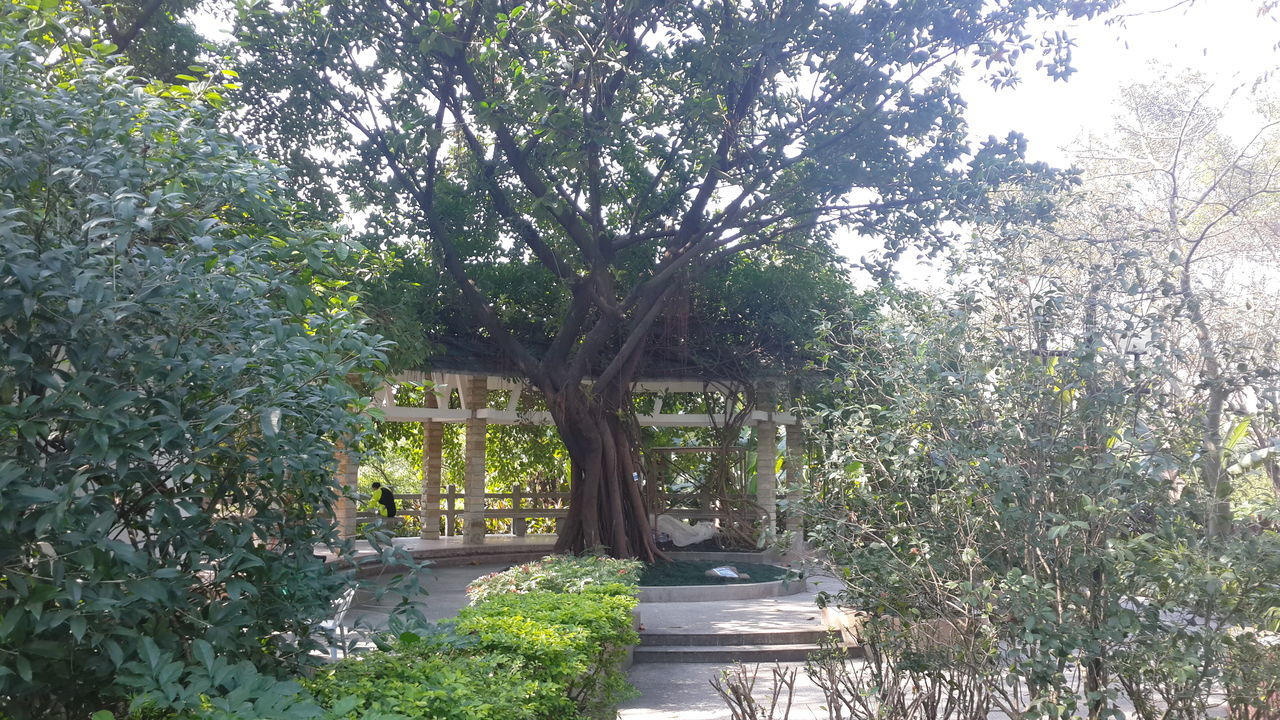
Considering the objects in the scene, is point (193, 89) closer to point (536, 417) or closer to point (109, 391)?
point (109, 391)

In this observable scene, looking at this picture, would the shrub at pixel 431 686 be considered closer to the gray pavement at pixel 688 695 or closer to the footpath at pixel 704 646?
the footpath at pixel 704 646

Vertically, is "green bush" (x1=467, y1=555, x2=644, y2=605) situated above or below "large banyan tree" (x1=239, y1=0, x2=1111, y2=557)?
below

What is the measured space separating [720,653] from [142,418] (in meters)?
7.07

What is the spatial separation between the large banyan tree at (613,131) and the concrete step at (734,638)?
429 cm

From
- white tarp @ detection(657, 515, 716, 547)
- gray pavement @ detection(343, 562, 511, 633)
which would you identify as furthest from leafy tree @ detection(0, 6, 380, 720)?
white tarp @ detection(657, 515, 716, 547)

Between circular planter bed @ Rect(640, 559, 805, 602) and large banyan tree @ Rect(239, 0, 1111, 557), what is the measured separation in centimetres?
73

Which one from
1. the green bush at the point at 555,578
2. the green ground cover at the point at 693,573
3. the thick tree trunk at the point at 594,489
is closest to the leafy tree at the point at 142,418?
the green bush at the point at 555,578

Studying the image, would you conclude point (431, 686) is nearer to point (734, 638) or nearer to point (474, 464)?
point (734, 638)

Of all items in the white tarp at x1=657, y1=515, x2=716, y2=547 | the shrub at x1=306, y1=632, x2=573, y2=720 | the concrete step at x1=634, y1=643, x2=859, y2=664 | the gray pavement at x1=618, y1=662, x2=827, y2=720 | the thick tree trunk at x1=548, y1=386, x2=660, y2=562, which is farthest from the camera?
the white tarp at x1=657, y1=515, x2=716, y2=547

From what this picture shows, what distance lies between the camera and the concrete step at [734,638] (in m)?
8.95

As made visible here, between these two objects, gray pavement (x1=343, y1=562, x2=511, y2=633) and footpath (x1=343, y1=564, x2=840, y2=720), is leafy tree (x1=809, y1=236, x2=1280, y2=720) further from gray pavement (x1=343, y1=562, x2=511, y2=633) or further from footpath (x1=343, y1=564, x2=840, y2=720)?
gray pavement (x1=343, y1=562, x2=511, y2=633)

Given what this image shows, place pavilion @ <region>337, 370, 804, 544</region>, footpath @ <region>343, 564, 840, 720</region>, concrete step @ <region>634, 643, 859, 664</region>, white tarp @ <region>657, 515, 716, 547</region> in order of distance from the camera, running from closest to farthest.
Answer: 1. footpath @ <region>343, 564, 840, 720</region>
2. concrete step @ <region>634, 643, 859, 664</region>
3. pavilion @ <region>337, 370, 804, 544</region>
4. white tarp @ <region>657, 515, 716, 547</region>

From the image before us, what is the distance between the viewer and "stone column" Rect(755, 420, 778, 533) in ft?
54.2

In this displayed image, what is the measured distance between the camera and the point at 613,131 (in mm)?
9648
